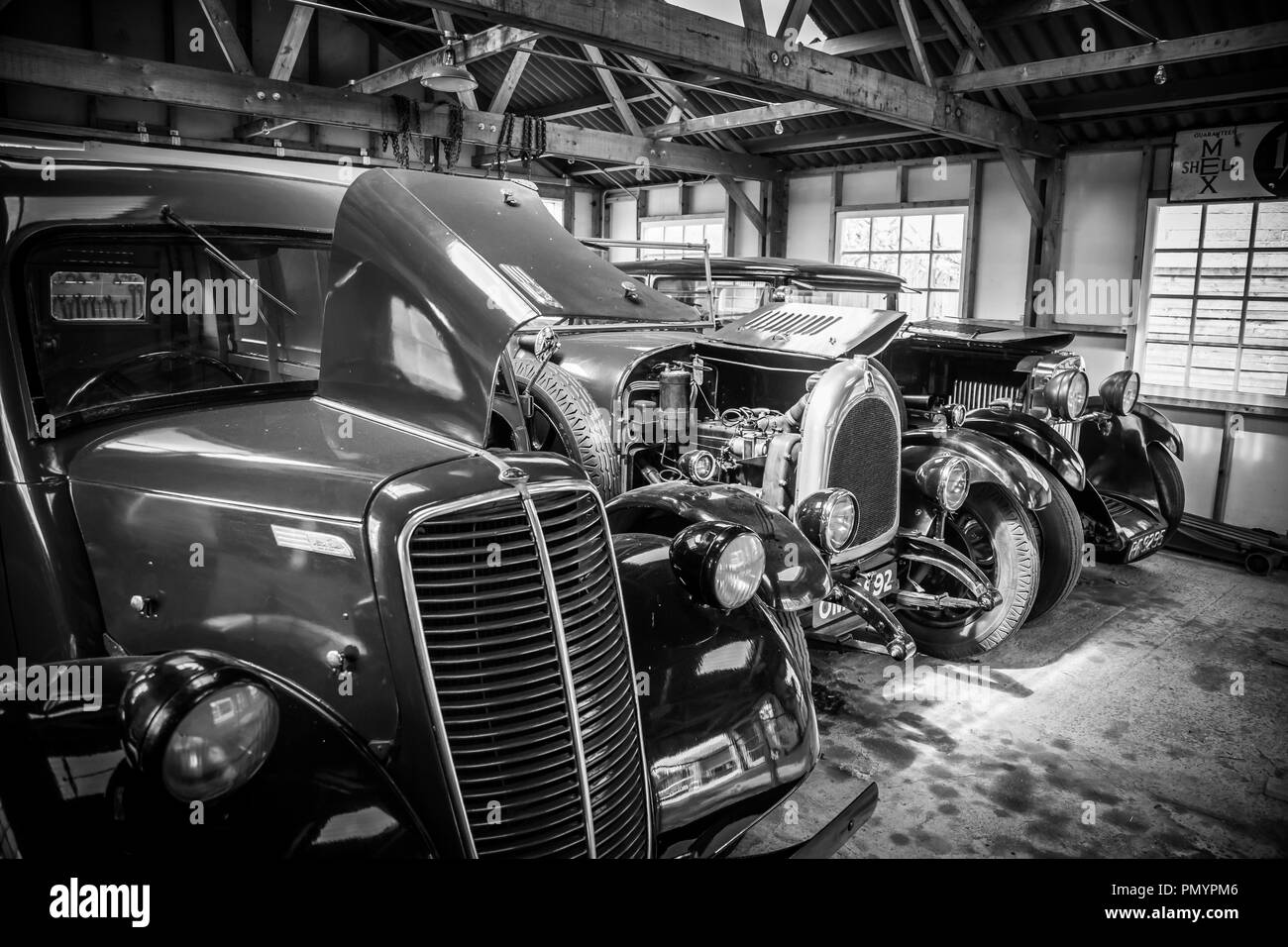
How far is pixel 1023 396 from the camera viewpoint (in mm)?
5883

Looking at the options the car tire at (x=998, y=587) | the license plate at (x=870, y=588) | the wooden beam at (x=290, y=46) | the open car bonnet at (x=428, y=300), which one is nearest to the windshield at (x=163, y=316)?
the open car bonnet at (x=428, y=300)

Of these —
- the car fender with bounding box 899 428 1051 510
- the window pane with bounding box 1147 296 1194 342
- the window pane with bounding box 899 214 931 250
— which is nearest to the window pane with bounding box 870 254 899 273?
the window pane with bounding box 899 214 931 250

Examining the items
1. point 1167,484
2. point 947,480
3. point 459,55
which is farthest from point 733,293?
point 459,55

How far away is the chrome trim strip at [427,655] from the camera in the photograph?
1.71 metres

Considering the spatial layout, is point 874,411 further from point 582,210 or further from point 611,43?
point 582,210

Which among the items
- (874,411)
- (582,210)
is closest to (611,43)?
(874,411)

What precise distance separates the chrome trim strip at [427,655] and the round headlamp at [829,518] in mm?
2176

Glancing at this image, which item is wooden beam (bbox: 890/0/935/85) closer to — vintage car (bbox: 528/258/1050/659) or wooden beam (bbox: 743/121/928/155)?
wooden beam (bbox: 743/121/928/155)

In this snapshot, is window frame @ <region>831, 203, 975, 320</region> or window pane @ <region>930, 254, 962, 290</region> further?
window pane @ <region>930, 254, 962, 290</region>

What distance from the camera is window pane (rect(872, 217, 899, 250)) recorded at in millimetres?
11008

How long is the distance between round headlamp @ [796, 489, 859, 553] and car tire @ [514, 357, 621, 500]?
4.55 ft

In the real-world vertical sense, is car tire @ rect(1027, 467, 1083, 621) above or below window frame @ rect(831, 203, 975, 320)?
below

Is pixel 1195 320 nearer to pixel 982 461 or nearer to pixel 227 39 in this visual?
pixel 982 461

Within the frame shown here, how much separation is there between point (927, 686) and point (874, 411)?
54.5 inches
